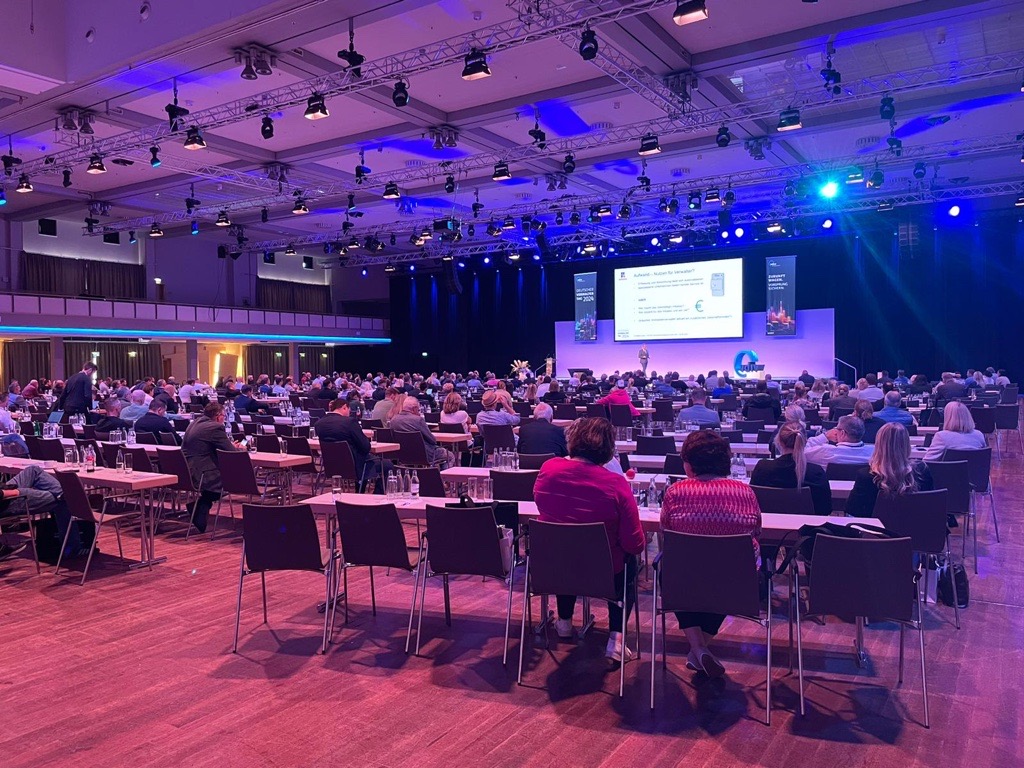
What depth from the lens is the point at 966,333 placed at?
824 inches

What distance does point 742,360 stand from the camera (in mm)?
23016

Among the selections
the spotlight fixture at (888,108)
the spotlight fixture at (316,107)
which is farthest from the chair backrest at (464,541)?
the spotlight fixture at (888,108)

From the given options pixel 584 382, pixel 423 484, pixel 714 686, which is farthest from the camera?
A: pixel 584 382

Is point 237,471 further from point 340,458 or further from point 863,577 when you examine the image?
point 863,577

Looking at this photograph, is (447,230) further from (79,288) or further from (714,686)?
(714,686)

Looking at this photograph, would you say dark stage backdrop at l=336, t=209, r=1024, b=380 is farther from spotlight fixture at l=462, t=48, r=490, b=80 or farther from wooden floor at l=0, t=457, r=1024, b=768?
wooden floor at l=0, t=457, r=1024, b=768

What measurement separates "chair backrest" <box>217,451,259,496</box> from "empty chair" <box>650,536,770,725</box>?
14.8 ft

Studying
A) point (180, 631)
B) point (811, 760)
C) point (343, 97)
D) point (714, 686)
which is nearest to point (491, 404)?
point (343, 97)

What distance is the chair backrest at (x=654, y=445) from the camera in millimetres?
7781

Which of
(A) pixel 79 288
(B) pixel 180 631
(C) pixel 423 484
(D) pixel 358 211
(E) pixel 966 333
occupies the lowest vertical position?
(B) pixel 180 631

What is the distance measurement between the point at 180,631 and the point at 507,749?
262 cm

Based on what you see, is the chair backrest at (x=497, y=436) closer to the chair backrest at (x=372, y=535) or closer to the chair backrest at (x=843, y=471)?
the chair backrest at (x=843, y=471)

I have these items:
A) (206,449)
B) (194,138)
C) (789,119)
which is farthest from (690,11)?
(194,138)

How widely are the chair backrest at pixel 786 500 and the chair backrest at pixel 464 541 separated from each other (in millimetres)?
1676
